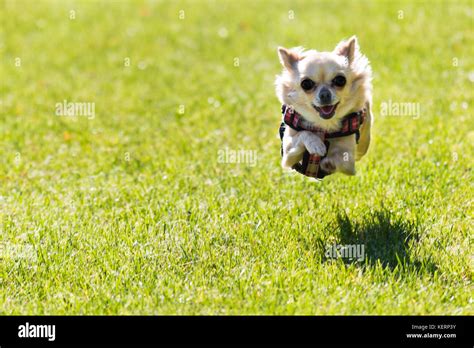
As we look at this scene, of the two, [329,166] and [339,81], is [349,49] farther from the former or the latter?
[329,166]

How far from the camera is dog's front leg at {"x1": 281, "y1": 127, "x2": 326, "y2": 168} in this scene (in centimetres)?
574

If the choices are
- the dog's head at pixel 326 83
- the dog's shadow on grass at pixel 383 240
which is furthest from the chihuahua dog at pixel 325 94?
the dog's shadow on grass at pixel 383 240

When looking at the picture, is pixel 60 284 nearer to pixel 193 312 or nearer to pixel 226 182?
pixel 193 312

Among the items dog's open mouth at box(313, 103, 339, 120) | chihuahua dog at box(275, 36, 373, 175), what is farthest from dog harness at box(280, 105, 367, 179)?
dog's open mouth at box(313, 103, 339, 120)

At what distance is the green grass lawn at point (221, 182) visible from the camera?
214 inches

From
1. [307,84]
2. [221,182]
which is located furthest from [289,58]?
[221,182]

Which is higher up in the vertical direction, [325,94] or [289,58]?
[289,58]

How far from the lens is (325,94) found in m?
5.54

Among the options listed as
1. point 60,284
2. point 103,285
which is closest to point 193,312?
point 103,285

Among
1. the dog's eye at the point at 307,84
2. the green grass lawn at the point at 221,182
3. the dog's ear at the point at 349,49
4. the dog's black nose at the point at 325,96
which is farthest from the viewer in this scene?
the dog's ear at the point at 349,49

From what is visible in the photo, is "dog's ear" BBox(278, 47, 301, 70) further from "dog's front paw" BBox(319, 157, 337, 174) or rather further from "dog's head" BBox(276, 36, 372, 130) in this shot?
"dog's front paw" BBox(319, 157, 337, 174)

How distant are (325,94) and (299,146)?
1.71 ft

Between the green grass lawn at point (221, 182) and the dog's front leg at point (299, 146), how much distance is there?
2.30 feet

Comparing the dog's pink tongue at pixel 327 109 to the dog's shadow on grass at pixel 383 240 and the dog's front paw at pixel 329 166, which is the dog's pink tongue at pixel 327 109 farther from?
the dog's shadow on grass at pixel 383 240
